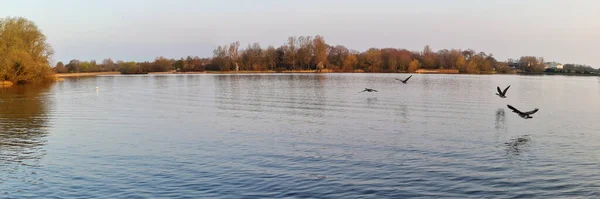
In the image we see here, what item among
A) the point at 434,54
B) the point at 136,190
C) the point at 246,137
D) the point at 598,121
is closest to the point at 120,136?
the point at 246,137

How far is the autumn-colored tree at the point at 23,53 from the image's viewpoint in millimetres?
69625

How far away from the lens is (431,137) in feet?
61.0

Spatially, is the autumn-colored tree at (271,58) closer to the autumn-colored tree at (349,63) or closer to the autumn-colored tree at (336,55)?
the autumn-colored tree at (336,55)

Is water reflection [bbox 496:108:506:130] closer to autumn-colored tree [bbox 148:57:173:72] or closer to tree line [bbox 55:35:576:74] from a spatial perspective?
tree line [bbox 55:35:576:74]

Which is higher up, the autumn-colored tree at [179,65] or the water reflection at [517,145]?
the autumn-colored tree at [179,65]

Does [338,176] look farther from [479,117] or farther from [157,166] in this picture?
[479,117]

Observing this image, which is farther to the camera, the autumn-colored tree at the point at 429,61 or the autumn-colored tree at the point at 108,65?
the autumn-colored tree at the point at 108,65

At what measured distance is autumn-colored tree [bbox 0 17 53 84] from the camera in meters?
69.6

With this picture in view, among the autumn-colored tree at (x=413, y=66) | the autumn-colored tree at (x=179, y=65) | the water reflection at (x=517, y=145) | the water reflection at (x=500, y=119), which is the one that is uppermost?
the autumn-colored tree at (x=179, y=65)

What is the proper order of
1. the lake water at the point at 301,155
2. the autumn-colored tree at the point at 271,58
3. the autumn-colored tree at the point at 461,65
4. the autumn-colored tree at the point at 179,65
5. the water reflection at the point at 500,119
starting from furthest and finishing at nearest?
1. the autumn-colored tree at the point at 179,65
2. the autumn-colored tree at the point at 271,58
3. the autumn-colored tree at the point at 461,65
4. the water reflection at the point at 500,119
5. the lake water at the point at 301,155

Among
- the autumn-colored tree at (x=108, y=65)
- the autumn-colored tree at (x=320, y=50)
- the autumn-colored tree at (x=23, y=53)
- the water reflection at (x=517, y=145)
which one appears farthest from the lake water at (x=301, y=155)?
the autumn-colored tree at (x=108, y=65)

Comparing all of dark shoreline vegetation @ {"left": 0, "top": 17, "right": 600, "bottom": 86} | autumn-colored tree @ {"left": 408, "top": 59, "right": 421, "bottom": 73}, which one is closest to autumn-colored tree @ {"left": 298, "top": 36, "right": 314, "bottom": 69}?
dark shoreline vegetation @ {"left": 0, "top": 17, "right": 600, "bottom": 86}

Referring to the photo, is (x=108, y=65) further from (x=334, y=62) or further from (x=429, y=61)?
(x=429, y=61)

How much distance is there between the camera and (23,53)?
7038 centimetres
